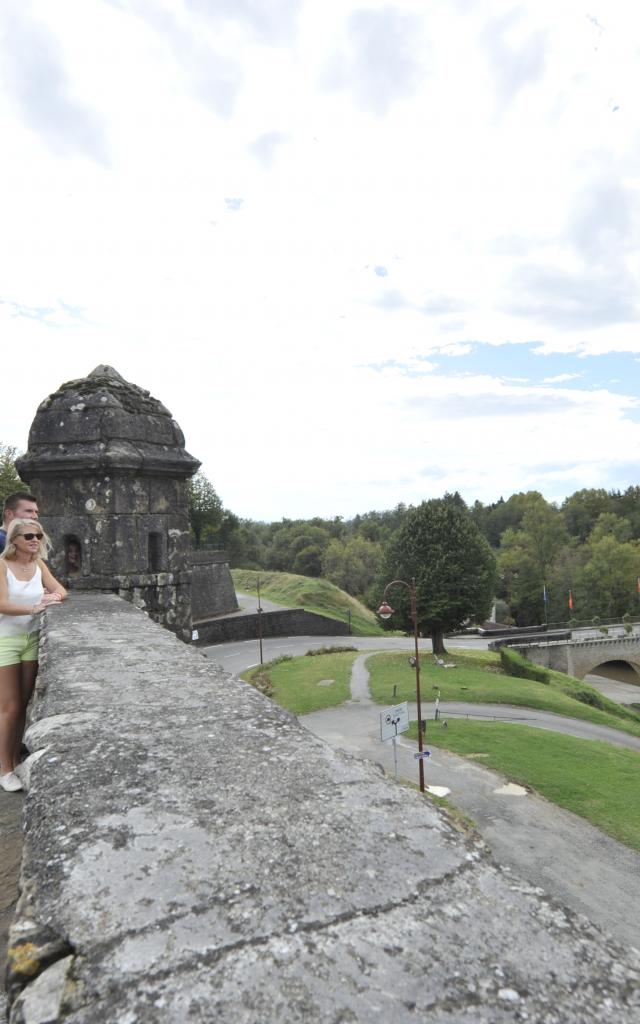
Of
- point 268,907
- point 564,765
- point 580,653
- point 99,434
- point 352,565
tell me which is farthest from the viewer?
point 352,565

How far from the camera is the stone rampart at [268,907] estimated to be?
1.16 m

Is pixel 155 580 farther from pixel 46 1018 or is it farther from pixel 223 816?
pixel 46 1018

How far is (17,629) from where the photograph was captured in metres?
3.89

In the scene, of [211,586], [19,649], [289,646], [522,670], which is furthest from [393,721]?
[211,586]

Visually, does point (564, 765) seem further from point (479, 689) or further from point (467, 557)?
point (467, 557)

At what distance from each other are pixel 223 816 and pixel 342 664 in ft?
98.1

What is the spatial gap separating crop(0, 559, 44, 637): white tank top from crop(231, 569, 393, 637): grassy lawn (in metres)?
43.5

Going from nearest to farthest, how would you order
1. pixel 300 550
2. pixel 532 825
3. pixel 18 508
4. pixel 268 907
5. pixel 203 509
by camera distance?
pixel 268 907 → pixel 18 508 → pixel 532 825 → pixel 203 509 → pixel 300 550

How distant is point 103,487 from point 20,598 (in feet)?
10.8

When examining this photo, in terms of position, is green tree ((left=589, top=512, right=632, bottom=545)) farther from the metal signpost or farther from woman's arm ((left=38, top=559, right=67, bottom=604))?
woman's arm ((left=38, top=559, right=67, bottom=604))

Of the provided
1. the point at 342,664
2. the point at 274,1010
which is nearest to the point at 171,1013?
the point at 274,1010

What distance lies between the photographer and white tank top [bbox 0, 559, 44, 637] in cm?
378

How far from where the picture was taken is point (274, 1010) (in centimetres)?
112

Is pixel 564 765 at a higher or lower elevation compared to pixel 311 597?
lower
